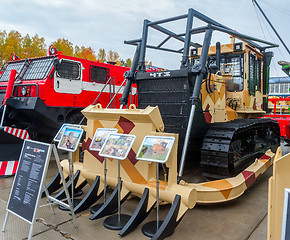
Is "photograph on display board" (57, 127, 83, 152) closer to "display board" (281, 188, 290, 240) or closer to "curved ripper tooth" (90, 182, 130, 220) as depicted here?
"curved ripper tooth" (90, 182, 130, 220)

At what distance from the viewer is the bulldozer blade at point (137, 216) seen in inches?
114

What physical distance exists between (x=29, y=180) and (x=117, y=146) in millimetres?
1011

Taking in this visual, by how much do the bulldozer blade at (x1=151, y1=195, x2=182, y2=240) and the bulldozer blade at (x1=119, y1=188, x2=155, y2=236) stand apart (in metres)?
0.35

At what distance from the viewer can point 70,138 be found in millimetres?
3410

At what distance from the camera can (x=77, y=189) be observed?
3.98 m

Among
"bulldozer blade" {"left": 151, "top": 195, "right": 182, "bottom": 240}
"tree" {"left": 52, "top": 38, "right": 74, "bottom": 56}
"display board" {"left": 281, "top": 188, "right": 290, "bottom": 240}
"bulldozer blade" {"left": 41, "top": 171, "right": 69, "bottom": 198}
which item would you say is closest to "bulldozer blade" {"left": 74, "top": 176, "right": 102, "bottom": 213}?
"bulldozer blade" {"left": 41, "top": 171, "right": 69, "bottom": 198}

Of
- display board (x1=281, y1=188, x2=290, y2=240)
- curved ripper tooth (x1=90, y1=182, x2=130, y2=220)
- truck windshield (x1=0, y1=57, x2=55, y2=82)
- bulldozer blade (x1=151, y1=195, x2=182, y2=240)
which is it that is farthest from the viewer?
truck windshield (x1=0, y1=57, x2=55, y2=82)

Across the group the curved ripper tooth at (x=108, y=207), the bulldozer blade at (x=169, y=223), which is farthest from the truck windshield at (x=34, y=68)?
the bulldozer blade at (x=169, y=223)

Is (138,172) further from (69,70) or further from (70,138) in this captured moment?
(69,70)

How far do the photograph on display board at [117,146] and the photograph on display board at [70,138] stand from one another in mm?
403

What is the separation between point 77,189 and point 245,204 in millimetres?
2408

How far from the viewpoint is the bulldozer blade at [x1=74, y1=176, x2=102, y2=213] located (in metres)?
3.43

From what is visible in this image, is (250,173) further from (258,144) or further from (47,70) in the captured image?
(47,70)

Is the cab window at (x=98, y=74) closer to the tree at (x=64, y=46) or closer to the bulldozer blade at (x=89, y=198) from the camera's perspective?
the bulldozer blade at (x=89, y=198)
